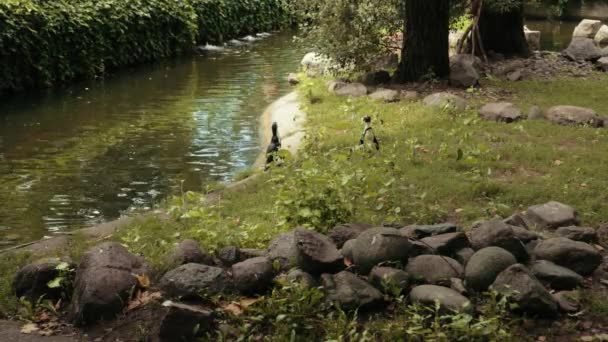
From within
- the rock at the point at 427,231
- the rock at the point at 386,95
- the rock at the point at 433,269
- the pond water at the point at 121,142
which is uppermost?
the rock at the point at 386,95

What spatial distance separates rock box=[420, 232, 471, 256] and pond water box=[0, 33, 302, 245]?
3841mm

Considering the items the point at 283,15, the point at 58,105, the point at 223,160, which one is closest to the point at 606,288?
the point at 223,160

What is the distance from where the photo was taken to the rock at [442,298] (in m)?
4.16

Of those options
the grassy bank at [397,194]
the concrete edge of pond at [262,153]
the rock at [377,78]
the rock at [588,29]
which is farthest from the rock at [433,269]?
the rock at [588,29]

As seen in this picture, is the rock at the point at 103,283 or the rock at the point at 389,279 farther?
the rock at the point at 103,283

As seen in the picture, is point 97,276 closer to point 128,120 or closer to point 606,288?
point 606,288

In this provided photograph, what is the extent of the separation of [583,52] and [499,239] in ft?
35.1

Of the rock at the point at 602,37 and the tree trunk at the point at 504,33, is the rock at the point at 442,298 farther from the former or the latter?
the rock at the point at 602,37

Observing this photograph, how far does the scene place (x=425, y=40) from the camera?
11.3 meters

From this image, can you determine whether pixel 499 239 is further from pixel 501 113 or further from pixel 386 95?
pixel 386 95

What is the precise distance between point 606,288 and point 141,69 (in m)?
14.5

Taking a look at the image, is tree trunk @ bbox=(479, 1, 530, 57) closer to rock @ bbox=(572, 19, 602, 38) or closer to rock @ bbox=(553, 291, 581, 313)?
rock @ bbox=(572, 19, 602, 38)

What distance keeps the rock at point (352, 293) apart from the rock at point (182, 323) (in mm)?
722

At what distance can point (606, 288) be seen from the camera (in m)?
4.56
